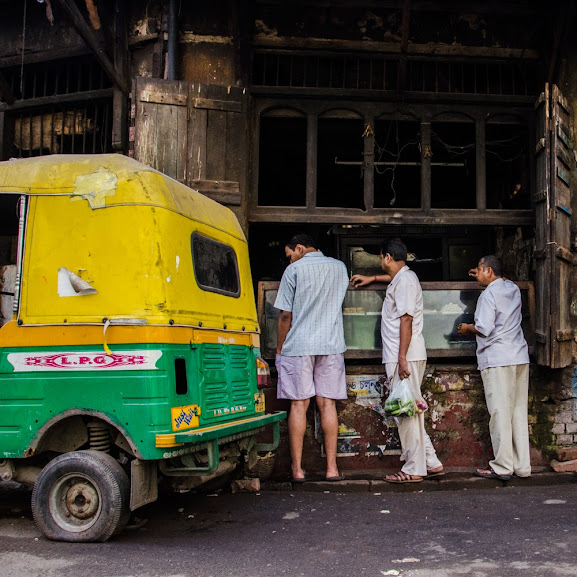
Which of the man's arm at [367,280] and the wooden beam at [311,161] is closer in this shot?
the man's arm at [367,280]

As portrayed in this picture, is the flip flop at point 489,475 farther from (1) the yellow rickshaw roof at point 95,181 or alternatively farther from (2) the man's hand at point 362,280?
(1) the yellow rickshaw roof at point 95,181

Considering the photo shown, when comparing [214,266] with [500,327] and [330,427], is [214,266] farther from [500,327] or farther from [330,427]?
[500,327]

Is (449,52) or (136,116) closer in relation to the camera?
(136,116)

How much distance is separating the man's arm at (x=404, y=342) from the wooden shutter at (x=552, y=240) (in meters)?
1.38

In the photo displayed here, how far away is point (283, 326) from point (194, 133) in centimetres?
214

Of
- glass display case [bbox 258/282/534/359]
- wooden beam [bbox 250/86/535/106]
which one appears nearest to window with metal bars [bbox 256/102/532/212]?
wooden beam [bbox 250/86/535/106]

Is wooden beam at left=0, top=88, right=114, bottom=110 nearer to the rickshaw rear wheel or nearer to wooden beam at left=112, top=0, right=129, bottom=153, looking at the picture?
wooden beam at left=112, top=0, right=129, bottom=153

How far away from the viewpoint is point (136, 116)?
6.74m

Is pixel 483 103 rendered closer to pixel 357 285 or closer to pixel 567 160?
pixel 567 160

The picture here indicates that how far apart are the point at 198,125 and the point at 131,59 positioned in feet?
4.07

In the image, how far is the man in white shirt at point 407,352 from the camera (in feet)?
20.2

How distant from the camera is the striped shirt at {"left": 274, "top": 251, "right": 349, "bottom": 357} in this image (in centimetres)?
619

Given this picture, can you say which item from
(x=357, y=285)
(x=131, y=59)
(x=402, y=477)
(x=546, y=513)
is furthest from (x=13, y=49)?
(x=546, y=513)

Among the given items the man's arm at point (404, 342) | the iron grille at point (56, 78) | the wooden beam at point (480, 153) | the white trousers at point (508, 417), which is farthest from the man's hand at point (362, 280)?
the iron grille at point (56, 78)
